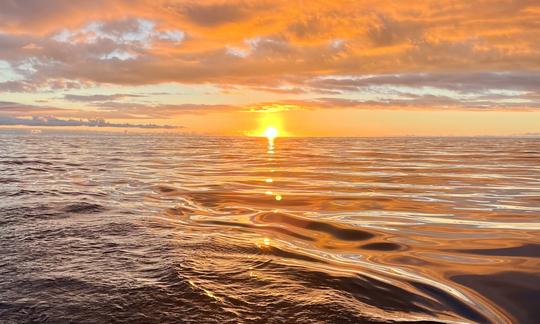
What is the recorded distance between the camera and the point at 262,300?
4.52 meters

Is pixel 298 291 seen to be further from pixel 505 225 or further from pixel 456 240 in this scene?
pixel 505 225

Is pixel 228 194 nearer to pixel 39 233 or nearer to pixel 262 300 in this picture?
pixel 39 233

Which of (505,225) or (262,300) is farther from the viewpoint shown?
(505,225)

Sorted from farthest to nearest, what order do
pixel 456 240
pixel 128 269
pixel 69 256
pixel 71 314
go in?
pixel 456 240 → pixel 69 256 → pixel 128 269 → pixel 71 314

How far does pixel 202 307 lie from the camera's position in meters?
4.27

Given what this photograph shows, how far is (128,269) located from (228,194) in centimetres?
845

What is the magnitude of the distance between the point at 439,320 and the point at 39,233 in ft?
22.1

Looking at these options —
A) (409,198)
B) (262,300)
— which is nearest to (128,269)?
(262,300)

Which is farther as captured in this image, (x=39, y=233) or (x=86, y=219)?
(x=86, y=219)

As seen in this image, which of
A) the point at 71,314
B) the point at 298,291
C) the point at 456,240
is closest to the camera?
the point at 71,314

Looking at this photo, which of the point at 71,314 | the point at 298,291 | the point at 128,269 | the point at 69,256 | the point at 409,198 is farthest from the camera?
the point at 409,198

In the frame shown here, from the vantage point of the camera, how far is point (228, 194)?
13.9m

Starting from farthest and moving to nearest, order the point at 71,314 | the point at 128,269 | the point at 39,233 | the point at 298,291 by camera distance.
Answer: the point at 39,233 → the point at 128,269 → the point at 298,291 → the point at 71,314

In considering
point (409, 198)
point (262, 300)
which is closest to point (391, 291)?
point (262, 300)
